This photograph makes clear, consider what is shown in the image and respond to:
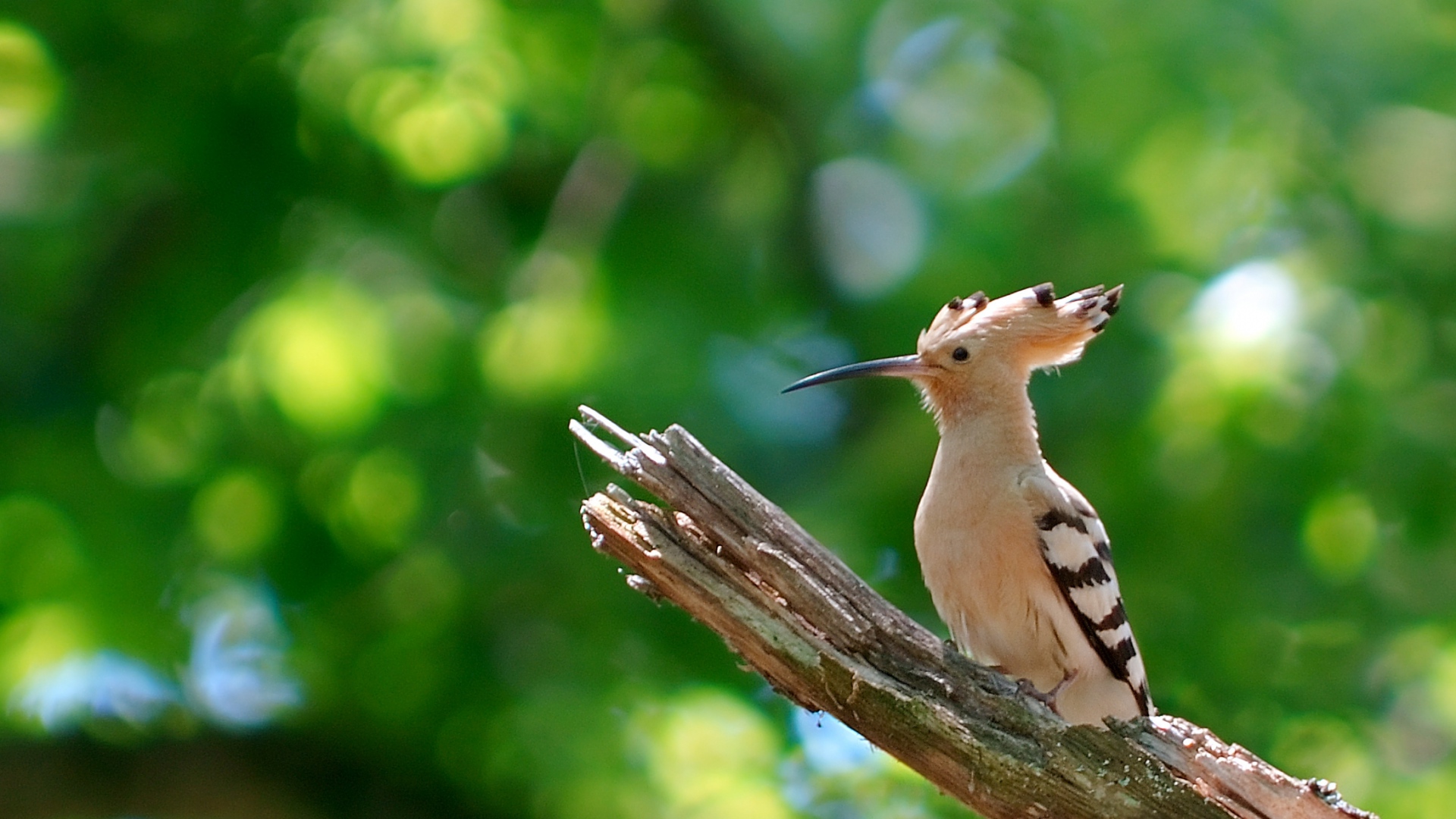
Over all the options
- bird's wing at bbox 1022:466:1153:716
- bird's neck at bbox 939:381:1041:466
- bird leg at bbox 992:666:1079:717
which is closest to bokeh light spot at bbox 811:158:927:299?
bird's neck at bbox 939:381:1041:466

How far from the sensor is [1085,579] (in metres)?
3.29

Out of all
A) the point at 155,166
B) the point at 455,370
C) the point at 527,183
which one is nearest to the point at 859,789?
the point at 455,370

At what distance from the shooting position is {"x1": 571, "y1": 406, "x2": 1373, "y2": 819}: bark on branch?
2496 mm

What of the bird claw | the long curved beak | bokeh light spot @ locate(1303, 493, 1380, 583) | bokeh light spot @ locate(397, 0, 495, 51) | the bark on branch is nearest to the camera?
the bark on branch

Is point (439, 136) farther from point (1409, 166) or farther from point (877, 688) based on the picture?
point (1409, 166)

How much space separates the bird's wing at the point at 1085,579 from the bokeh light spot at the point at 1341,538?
224 centimetres

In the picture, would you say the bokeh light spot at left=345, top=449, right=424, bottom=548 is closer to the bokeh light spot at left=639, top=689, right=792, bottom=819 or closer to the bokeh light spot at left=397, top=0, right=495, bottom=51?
the bokeh light spot at left=639, top=689, right=792, bottom=819

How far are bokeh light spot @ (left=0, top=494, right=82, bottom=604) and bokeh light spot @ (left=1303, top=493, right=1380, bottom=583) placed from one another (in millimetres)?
4537

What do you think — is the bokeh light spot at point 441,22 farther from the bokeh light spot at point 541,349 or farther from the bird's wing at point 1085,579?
the bird's wing at point 1085,579

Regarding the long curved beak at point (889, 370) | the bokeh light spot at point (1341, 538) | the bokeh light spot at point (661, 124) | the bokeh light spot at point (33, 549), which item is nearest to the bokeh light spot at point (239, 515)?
the bokeh light spot at point (33, 549)

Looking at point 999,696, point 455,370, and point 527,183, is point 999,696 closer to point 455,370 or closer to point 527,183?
point 455,370

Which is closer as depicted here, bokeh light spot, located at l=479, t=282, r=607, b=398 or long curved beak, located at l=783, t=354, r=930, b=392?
long curved beak, located at l=783, t=354, r=930, b=392

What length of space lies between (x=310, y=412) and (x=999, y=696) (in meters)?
2.80

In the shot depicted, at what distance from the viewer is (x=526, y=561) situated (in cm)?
515
